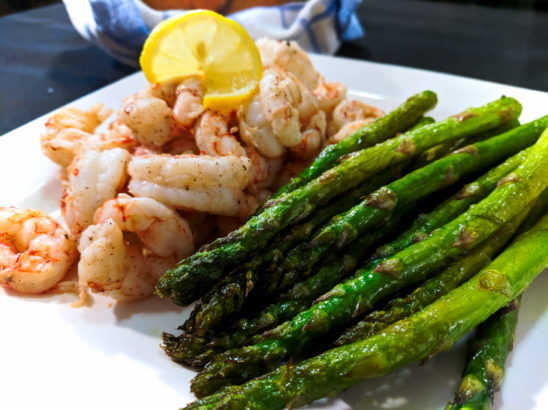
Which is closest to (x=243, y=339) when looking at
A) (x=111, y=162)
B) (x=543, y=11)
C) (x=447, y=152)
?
(x=111, y=162)

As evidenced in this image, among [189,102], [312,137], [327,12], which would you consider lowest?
[189,102]

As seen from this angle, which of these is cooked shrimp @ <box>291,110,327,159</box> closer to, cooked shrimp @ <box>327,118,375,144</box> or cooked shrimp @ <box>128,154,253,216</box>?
cooked shrimp @ <box>327,118,375,144</box>

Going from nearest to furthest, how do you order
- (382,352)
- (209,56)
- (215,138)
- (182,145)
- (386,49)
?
(382,352)
(215,138)
(209,56)
(182,145)
(386,49)

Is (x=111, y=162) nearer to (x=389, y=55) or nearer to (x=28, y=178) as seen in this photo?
(x=28, y=178)

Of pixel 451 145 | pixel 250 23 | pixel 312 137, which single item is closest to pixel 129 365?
pixel 312 137

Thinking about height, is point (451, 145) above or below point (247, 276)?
above

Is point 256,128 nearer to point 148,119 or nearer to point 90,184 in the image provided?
point 148,119

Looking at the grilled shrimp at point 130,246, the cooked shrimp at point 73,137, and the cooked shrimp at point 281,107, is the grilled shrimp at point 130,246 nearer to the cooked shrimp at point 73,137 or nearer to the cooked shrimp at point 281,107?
the cooked shrimp at point 73,137
